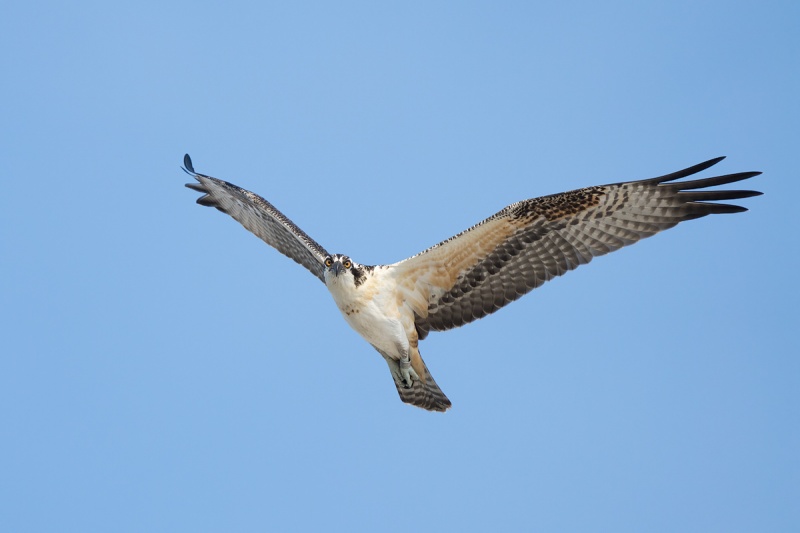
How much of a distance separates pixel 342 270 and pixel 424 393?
1.97 m

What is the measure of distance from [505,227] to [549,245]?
548mm

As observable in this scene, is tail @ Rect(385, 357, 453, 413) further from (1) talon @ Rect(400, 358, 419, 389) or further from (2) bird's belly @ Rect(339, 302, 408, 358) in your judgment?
(2) bird's belly @ Rect(339, 302, 408, 358)

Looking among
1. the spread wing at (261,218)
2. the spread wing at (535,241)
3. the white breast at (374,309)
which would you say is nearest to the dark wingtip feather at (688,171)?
the spread wing at (535,241)

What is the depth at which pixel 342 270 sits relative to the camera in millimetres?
11250

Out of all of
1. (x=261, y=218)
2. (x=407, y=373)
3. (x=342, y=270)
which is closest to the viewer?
(x=342, y=270)

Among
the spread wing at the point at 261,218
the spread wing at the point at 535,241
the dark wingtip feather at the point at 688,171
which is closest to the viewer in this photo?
the dark wingtip feather at the point at 688,171

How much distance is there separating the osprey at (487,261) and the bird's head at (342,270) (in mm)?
12

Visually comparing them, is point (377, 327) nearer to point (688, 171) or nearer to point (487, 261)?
point (487, 261)

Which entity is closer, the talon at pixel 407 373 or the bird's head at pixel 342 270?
the bird's head at pixel 342 270

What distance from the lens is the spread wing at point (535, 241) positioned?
1081 centimetres

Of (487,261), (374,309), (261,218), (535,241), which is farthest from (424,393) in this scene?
(261,218)

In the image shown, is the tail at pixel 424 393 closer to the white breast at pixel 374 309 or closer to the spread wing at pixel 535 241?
the white breast at pixel 374 309

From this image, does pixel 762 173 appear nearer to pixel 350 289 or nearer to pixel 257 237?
pixel 350 289

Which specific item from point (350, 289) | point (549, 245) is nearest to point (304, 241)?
point (350, 289)
